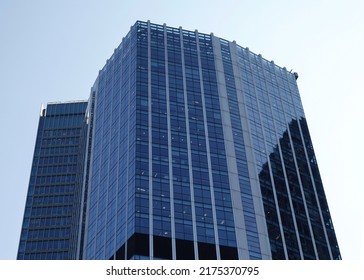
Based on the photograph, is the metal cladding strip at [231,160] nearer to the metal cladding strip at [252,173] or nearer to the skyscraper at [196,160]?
the skyscraper at [196,160]

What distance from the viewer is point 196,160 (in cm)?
13675

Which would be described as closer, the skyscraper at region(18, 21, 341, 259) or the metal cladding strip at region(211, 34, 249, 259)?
the skyscraper at region(18, 21, 341, 259)

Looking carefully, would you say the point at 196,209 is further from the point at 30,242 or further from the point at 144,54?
the point at 30,242

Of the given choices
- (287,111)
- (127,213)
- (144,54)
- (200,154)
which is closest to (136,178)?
(127,213)

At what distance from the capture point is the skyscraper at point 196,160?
126 metres

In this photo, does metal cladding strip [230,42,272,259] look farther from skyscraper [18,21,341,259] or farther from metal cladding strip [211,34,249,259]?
metal cladding strip [211,34,249,259]

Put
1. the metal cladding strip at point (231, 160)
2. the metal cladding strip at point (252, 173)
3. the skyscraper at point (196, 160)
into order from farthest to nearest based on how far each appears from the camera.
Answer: the metal cladding strip at point (252, 173), the metal cladding strip at point (231, 160), the skyscraper at point (196, 160)

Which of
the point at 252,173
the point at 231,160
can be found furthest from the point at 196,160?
the point at 252,173

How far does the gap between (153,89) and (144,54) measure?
12646 mm

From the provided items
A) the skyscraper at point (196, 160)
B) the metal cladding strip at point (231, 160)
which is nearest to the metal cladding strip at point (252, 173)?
the skyscraper at point (196, 160)

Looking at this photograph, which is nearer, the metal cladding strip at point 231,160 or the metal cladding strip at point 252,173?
the metal cladding strip at point 231,160

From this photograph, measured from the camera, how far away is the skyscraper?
125500 millimetres

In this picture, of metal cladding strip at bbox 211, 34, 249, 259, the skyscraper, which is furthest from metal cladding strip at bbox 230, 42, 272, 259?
metal cladding strip at bbox 211, 34, 249, 259

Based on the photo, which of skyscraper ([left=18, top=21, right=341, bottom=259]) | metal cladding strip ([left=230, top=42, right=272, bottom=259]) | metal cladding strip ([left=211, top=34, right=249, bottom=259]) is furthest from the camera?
metal cladding strip ([left=230, top=42, right=272, bottom=259])
